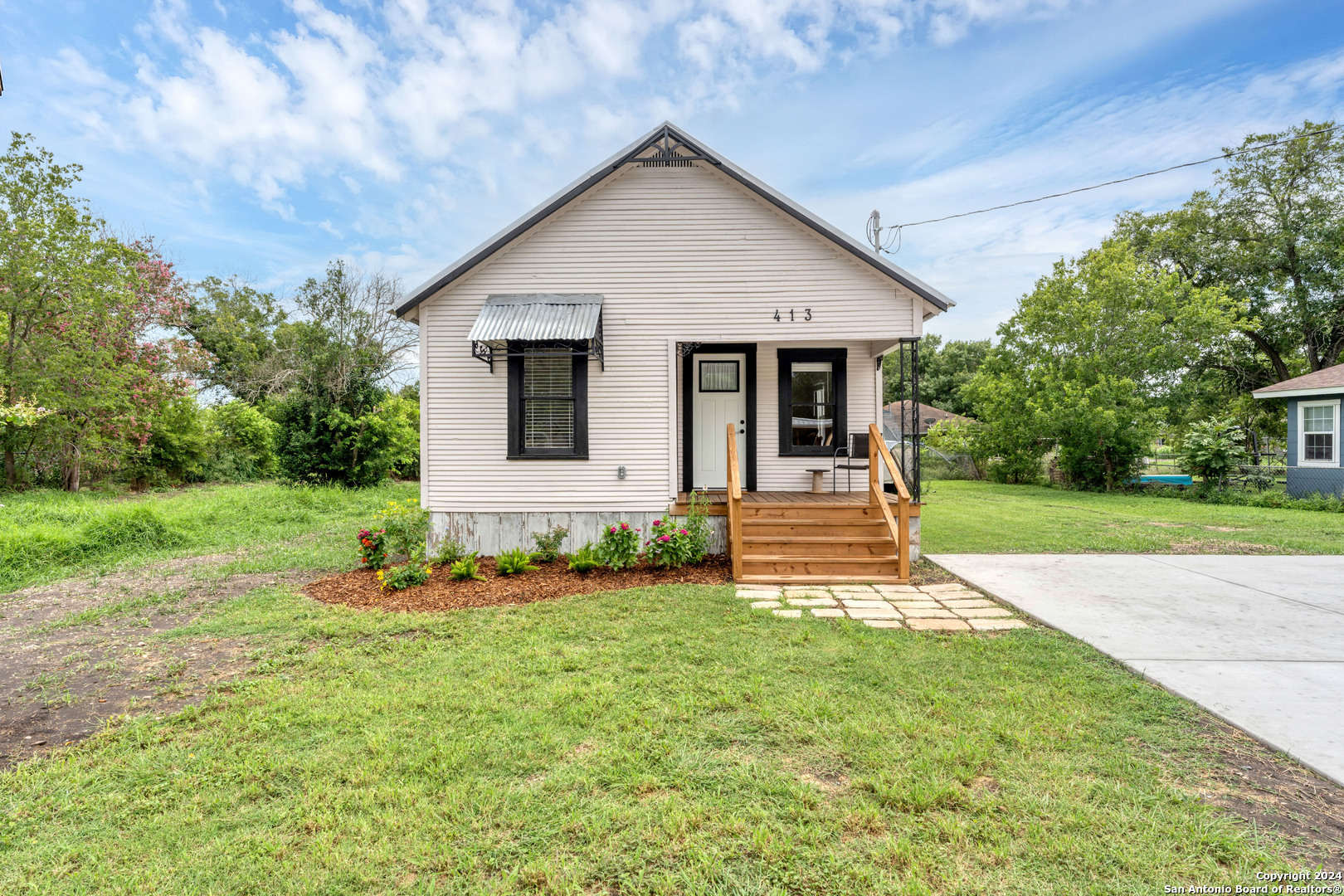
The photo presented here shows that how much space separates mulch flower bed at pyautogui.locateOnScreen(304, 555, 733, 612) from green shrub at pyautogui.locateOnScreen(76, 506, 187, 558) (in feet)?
13.0

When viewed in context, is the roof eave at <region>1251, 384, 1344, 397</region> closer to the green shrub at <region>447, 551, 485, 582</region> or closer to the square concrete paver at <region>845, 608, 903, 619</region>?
the square concrete paver at <region>845, 608, 903, 619</region>

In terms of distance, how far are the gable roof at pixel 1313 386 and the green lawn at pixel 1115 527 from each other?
145 inches

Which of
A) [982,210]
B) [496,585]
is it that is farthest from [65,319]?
[982,210]

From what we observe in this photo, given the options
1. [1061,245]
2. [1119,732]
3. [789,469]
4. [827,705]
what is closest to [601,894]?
[827,705]

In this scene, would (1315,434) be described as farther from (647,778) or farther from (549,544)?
(647,778)

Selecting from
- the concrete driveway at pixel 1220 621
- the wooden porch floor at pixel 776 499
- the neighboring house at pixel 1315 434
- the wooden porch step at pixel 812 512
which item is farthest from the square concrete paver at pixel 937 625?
the neighboring house at pixel 1315 434

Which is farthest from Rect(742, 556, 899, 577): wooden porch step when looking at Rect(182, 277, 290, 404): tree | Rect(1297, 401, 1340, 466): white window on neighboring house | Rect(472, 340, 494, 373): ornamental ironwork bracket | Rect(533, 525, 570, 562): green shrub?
Rect(182, 277, 290, 404): tree

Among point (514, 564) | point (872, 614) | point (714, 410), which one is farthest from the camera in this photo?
point (714, 410)

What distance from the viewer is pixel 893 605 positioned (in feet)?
18.7

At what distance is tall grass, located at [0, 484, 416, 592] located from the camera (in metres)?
7.64

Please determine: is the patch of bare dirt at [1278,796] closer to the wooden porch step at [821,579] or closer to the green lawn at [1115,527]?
the wooden porch step at [821,579]

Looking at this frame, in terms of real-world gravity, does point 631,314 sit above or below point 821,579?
above

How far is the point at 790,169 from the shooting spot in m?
17.1

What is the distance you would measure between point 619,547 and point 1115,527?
9.68 metres
